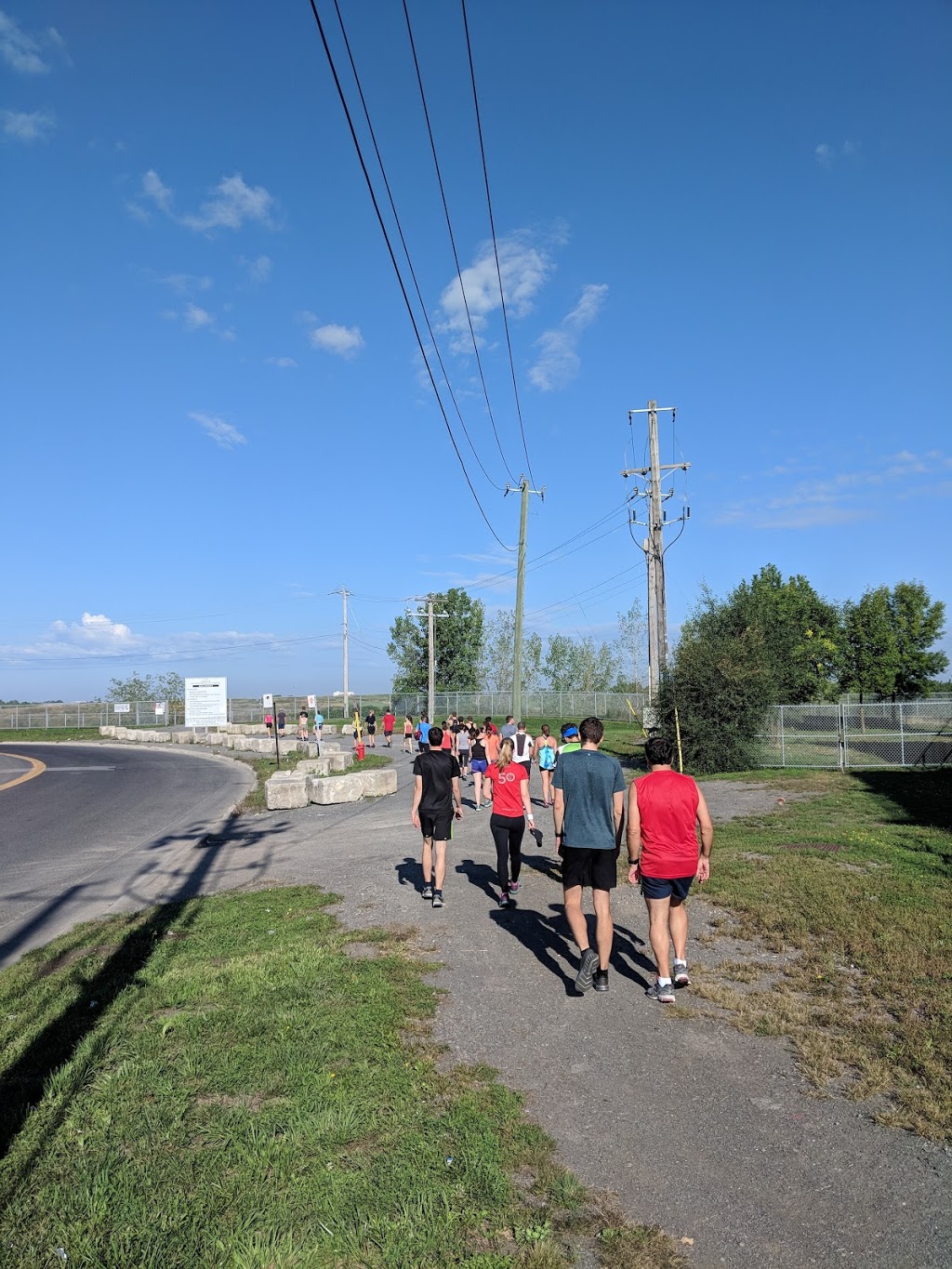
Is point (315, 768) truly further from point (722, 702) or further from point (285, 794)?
point (722, 702)

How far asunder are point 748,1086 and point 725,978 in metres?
1.75

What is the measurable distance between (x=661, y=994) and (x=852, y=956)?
1876 mm

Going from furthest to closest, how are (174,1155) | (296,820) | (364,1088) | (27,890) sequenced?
(296,820)
(27,890)
(364,1088)
(174,1155)

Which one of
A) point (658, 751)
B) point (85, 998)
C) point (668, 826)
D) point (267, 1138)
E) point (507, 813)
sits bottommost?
point (85, 998)

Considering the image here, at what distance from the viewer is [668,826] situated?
552 cm

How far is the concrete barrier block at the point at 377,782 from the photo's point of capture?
702 inches

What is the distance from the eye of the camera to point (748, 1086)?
4.24m

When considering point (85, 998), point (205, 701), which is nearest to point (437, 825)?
point (85, 998)

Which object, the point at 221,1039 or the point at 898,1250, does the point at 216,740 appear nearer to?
the point at 221,1039

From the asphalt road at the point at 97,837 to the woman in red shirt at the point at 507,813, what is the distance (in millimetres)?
3885

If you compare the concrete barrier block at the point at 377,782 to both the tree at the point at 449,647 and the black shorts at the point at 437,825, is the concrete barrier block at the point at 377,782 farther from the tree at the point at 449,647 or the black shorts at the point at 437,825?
the tree at the point at 449,647

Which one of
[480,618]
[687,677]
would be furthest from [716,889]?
[480,618]

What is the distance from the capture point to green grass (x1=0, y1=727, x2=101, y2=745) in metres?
53.2

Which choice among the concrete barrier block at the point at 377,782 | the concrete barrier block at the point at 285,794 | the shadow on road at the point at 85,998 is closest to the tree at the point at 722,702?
the concrete barrier block at the point at 377,782
